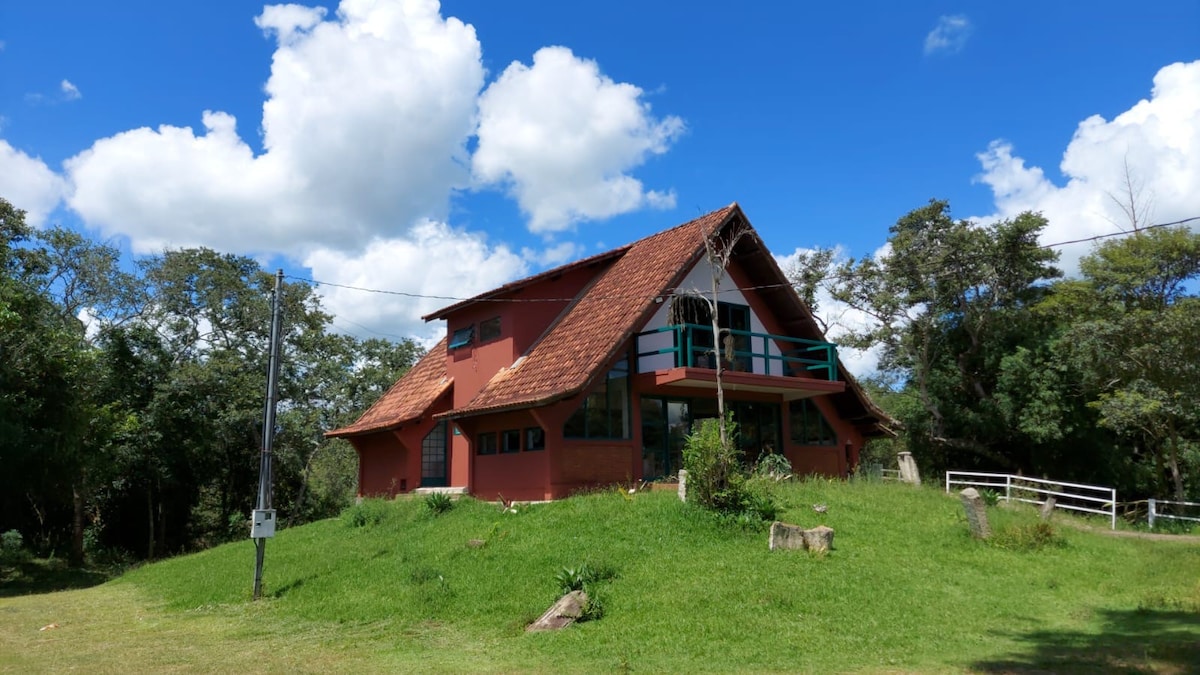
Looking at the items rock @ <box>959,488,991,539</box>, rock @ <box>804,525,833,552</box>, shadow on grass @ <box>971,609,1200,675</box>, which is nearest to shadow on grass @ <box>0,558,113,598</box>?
rock @ <box>804,525,833,552</box>

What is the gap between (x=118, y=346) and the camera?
29.8m

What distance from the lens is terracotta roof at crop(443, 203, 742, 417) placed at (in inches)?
712

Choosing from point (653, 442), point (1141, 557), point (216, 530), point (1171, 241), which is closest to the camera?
point (1141, 557)

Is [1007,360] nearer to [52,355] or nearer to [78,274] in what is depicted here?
[52,355]

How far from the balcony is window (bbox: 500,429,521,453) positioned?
11.2 ft

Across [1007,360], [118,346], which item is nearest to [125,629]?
[118,346]

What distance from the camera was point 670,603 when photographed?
10586 mm

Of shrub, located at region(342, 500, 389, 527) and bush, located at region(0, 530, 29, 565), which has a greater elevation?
shrub, located at region(342, 500, 389, 527)

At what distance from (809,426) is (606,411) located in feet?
24.9

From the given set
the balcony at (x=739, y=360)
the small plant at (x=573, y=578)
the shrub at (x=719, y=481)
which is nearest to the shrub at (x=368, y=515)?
the balcony at (x=739, y=360)

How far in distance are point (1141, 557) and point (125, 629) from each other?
680 inches

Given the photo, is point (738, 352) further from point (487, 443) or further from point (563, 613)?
point (563, 613)

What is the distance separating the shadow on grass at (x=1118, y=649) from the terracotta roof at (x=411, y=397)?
17228mm

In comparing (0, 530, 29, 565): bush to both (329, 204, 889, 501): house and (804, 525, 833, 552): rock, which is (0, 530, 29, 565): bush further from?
(804, 525, 833, 552): rock
